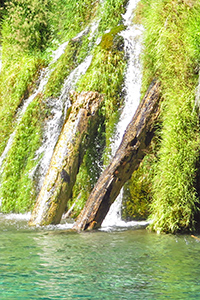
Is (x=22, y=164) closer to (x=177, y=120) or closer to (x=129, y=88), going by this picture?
(x=129, y=88)

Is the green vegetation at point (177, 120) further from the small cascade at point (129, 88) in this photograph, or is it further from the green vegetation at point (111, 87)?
the small cascade at point (129, 88)

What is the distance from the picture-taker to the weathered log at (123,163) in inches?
223

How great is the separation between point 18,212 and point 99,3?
4501 millimetres

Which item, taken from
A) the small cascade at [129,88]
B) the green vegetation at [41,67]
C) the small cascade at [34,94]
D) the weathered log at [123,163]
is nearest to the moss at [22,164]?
the green vegetation at [41,67]

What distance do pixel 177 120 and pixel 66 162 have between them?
1616 mm

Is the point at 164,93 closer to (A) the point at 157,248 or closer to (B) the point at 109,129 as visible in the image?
(B) the point at 109,129

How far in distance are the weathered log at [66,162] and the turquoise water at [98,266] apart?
0.84 m

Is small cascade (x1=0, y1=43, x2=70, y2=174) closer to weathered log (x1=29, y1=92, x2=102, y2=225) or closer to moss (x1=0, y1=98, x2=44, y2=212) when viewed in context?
moss (x1=0, y1=98, x2=44, y2=212)

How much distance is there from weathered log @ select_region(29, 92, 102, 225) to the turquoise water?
2.75 ft

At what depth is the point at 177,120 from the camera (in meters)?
5.62

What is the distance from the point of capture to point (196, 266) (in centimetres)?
361

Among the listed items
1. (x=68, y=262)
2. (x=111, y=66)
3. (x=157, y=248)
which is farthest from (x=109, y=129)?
(x=68, y=262)

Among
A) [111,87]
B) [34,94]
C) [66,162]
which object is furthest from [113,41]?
[66,162]

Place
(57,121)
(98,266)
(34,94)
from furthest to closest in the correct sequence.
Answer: (34,94) → (57,121) → (98,266)
